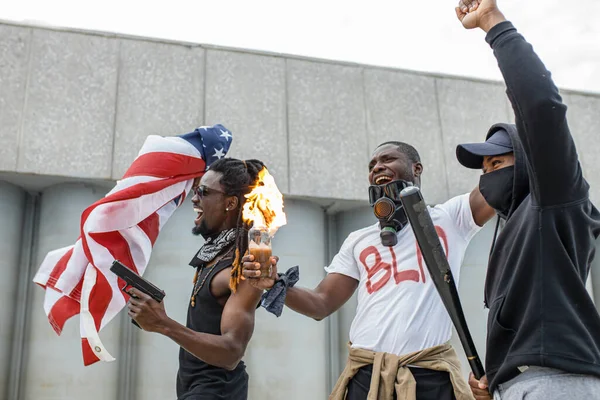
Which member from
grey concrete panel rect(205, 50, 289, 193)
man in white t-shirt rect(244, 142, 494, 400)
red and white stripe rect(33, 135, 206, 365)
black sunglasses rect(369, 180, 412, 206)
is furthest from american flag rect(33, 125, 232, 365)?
grey concrete panel rect(205, 50, 289, 193)

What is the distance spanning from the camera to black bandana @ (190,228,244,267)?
3.19 m

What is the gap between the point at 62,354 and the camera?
633 centimetres

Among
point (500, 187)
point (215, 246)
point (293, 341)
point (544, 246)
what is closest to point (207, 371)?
point (215, 246)

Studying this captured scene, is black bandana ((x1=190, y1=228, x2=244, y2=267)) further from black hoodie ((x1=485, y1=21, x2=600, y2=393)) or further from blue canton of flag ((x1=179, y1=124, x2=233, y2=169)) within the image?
black hoodie ((x1=485, y1=21, x2=600, y2=393))

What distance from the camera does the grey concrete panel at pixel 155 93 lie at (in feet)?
22.8

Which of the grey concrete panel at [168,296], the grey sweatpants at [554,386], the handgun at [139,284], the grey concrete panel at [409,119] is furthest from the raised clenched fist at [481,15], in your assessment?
the grey concrete panel at [409,119]

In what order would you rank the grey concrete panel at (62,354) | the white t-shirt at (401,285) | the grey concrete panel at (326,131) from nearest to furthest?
the white t-shirt at (401,285) < the grey concrete panel at (62,354) < the grey concrete panel at (326,131)

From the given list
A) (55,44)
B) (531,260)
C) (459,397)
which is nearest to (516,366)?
(531,260)

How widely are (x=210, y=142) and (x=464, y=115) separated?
4328 millimetres

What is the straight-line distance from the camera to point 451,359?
2.96m

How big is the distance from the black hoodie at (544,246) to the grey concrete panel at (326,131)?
5301 millimetres

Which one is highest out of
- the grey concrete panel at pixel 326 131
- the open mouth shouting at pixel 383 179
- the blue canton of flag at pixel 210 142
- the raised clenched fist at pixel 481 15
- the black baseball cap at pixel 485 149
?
the grey concrete panel at pixel 326 131

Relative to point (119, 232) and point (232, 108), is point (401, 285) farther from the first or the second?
point (232, 108)

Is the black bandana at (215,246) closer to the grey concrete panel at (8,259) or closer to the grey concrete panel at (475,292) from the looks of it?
the grey concrete panel at (8,259)
